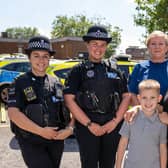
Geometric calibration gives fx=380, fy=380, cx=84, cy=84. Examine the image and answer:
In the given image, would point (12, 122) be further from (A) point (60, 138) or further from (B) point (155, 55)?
(B) point (155, 55)

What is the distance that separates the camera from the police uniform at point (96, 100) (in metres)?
3.61

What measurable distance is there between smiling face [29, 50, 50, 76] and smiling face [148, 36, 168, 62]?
3.59 feet

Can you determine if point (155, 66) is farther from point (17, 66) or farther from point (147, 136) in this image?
point (17, 66)

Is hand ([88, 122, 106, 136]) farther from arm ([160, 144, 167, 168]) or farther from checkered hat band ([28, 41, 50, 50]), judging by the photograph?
checkered hat band ([28, 41, 50, 50])

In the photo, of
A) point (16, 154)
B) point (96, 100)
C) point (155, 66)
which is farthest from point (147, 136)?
point (16, 154)

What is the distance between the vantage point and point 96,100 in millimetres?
3590

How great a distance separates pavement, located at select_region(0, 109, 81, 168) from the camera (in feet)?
18.6

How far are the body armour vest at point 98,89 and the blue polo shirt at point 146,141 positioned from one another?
18.1 inches

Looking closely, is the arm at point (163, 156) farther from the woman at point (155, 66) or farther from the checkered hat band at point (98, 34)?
the checkered hat band at point (98, 34)

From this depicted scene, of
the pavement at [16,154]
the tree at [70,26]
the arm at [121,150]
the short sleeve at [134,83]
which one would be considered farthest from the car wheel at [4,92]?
the tree at [70,26]

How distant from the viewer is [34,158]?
3.22 m

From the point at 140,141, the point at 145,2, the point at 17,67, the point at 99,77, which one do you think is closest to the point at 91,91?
the point at 99,77

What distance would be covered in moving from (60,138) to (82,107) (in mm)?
416

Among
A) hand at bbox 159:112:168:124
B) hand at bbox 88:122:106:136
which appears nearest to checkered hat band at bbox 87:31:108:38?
hand at bbox 88:122:106:136
